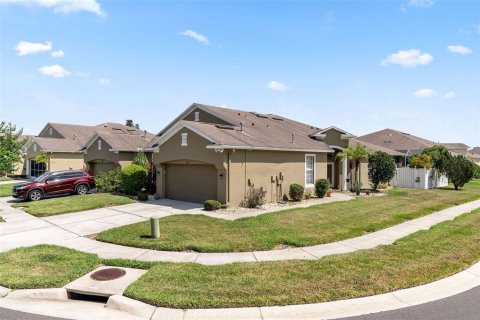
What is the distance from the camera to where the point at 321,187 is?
20266 mm

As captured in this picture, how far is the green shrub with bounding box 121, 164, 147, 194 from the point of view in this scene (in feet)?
67.6

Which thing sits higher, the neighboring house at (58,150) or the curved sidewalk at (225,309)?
the neighboring house at (58,150)

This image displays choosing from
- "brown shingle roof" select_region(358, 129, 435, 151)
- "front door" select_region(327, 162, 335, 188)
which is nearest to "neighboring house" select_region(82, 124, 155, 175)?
"front door" select_region(327, 162, 335, 188)

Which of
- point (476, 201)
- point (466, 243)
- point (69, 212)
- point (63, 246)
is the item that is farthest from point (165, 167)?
point (476, 201)

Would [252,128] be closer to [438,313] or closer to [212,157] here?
[212,157]

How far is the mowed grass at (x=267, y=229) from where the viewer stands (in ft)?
32.1

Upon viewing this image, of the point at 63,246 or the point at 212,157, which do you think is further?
the point at 212,157

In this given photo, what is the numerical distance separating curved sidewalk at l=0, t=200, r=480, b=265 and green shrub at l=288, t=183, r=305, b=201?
658 centimetres

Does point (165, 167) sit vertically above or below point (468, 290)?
above

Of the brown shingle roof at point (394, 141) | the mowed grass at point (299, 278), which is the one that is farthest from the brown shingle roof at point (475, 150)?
the mowed grass at point (299, 278)

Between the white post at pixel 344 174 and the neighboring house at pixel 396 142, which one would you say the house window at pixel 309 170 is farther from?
the neighboring house at pixel 396 142

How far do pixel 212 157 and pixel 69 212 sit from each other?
7.16 m

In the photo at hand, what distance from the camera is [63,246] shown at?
32.3ft

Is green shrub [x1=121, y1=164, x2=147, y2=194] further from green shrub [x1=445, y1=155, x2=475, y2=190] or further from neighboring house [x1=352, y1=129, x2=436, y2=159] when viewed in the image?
neighboring house [x1=352, y1=129, x2=436, y2=159]
